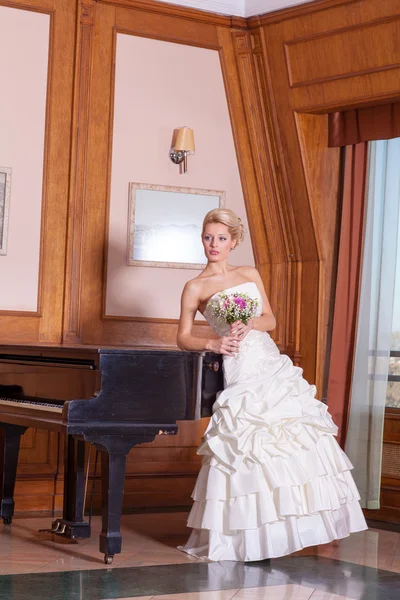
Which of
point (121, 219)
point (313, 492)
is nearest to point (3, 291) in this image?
point (121, 219)

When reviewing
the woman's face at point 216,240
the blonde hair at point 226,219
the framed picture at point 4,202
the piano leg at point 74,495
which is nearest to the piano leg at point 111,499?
the piano leg at point 74,495

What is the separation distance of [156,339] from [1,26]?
2299 millimetres

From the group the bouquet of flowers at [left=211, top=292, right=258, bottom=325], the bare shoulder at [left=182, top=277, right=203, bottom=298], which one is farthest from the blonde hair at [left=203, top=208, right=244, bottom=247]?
the bouquet of flowers at [left=211, top=292, right=258, bottom=325]

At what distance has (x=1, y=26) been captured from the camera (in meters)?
6.11

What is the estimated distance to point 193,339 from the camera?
5254 mm

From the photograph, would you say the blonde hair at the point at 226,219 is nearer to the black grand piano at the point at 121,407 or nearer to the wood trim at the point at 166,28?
the black grand piano at the point at 121,407

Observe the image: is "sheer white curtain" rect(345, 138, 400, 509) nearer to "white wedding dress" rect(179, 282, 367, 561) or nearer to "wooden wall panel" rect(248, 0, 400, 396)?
"wooden wall panel" rect(248, 0, 400, 396)

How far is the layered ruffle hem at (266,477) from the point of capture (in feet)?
15.5

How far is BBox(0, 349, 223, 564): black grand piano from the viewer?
4551mm

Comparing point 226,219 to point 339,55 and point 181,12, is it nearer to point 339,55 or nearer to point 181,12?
point 339,55

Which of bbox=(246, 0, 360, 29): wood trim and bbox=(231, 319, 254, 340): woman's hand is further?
bbox=(246, 0, 360, 29): wood trim

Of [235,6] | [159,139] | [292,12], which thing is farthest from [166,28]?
[292,12]

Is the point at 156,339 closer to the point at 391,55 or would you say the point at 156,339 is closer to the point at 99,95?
the point at 99,95

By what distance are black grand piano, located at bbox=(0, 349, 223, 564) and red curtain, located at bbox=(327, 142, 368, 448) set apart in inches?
70.1
